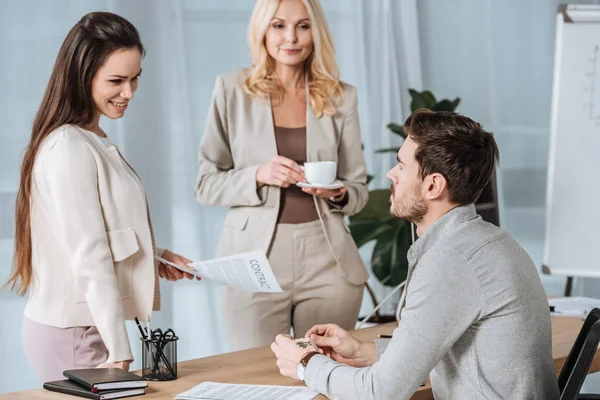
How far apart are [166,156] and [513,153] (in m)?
2.26

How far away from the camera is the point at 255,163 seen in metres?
2.63

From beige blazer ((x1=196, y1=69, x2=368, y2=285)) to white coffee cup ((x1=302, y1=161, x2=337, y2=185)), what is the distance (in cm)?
17

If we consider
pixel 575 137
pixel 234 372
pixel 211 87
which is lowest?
pixel 234 372

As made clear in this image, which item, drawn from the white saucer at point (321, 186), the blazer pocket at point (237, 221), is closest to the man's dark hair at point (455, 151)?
the white saucer at point (321, 186)

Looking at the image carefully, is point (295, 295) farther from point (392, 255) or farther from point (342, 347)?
point (392, 255)

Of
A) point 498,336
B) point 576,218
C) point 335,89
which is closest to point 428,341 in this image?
point 498,336

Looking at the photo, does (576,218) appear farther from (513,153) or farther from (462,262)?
(462,262)

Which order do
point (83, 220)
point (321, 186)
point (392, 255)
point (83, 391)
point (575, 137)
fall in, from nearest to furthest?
1. point (83, 391)
2. point (83, 220)
3. point (321, 186)
4. point (575, 137)
5. point (392, 255)

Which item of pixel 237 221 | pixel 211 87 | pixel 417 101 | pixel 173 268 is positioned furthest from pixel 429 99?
pixel 173 268

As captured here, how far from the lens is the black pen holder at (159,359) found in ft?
6.10

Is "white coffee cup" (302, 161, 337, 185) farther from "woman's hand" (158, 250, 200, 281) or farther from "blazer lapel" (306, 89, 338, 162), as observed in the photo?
"woman's hand" (158, 250, 200, 281)

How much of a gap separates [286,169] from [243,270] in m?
0.54

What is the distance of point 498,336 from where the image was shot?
162cm

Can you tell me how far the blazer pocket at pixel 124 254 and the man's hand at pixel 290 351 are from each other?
0.38m
